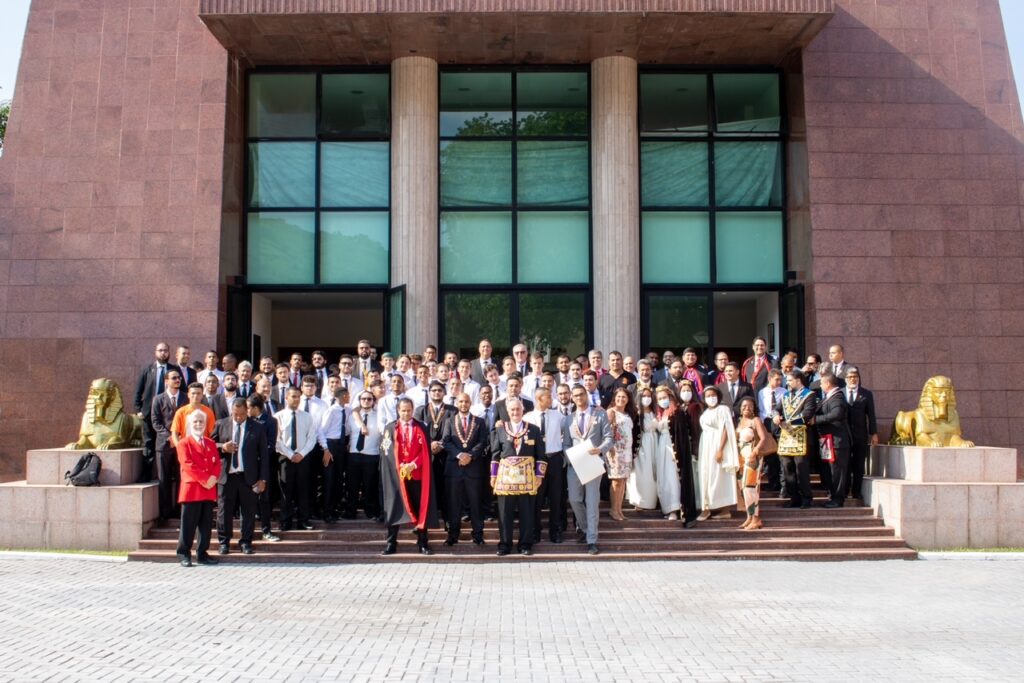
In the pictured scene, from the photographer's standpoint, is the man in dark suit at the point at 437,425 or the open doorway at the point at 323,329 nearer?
the man in dark suit at the point at 437,425

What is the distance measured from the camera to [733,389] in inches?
546

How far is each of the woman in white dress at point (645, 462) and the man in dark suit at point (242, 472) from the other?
16.0 feet

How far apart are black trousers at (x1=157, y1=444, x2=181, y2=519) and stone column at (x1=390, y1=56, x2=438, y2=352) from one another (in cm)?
545

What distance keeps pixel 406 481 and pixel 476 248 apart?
7.40 metres

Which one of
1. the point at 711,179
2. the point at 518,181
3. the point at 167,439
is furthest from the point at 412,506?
the point at 711,179

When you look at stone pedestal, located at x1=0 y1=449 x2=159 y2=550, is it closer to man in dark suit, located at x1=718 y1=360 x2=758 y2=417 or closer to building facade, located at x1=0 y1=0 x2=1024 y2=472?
building facade, located at x1=0 y1=0 x2=1024 y2=472

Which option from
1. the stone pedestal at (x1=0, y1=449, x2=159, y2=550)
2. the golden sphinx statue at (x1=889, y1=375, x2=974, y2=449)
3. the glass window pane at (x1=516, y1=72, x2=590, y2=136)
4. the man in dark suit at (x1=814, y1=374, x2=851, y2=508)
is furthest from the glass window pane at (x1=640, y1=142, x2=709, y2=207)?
the stone pedestal at (x1=0, y1=449, x2=159, y2=550)

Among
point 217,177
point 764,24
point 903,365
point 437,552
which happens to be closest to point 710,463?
point 437,552

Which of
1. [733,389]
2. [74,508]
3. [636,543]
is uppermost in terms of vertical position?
[733,389]

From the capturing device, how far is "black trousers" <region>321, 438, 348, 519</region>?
41.8ft

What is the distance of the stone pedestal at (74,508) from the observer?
41.1ft

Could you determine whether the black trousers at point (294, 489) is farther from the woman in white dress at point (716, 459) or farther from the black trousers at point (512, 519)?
the woman in white dress at point (716, 459)

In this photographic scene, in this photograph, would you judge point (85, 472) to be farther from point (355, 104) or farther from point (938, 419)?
point (938, 419)

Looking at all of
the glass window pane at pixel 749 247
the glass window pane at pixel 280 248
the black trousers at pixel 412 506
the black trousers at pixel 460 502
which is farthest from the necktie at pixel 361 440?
the glass window pane at pixel 749 247
